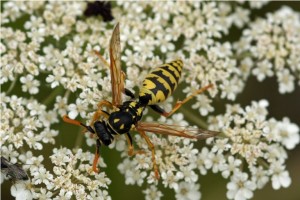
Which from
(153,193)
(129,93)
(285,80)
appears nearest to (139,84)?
(129,93)

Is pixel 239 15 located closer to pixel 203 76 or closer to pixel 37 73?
pixel 203 76

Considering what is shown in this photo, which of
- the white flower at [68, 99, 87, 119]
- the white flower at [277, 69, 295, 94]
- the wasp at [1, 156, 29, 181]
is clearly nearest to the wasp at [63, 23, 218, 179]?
the white flower at [68, 99, 87, 119]

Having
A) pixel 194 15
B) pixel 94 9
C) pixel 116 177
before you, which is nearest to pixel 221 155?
pixel 116 177

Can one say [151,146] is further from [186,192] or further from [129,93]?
[186,192]

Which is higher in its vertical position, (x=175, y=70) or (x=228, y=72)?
(x=228, y=72)

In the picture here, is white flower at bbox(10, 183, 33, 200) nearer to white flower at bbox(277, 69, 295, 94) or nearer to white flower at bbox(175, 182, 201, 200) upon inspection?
white flower at bbox(175, 182, 201, 200)

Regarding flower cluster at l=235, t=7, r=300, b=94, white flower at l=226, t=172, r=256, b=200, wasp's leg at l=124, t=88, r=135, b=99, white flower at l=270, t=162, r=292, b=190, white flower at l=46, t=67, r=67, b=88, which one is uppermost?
flower cluster at l=235, t=7, r=300, b=94

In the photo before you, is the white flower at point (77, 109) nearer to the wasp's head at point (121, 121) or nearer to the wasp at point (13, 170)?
the wasp's head at point (121, 121)
